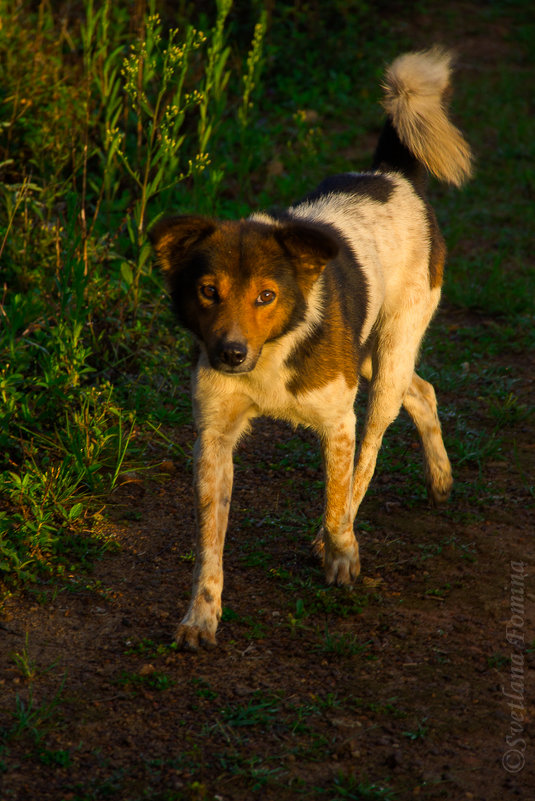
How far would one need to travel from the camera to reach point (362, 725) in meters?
3.05

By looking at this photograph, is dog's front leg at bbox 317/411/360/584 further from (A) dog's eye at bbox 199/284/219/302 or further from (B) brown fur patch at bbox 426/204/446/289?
(B) brown fur patch at bbox 426/204/446/289

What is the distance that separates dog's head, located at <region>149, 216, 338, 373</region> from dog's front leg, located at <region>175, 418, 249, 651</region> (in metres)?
0.47

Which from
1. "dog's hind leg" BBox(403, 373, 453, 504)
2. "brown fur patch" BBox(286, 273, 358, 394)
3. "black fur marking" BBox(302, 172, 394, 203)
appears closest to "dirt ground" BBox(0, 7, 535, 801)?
"dog's hind leg" BBox(403, 373, 453, 504)

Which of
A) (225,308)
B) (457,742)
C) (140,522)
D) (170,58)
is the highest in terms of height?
(170,58)

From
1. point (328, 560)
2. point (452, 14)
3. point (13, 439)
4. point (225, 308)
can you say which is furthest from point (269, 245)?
point (452, 14)

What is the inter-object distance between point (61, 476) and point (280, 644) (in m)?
1.34

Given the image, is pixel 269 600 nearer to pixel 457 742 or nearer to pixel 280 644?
pixel 280 644

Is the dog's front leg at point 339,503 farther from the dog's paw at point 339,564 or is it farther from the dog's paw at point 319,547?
the dog's paw at point 319,547

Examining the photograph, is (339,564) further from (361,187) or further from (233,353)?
(361,187)

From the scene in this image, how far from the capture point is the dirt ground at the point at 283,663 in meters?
2.81

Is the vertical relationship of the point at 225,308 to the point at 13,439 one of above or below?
above

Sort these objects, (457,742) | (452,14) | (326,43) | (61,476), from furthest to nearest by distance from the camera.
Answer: (452,14)
(326,43)
(61,476)
(457,742)

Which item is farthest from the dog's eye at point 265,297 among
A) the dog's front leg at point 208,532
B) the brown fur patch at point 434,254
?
the brown fur patch at point 434,254

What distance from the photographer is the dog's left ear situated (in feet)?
10.9
